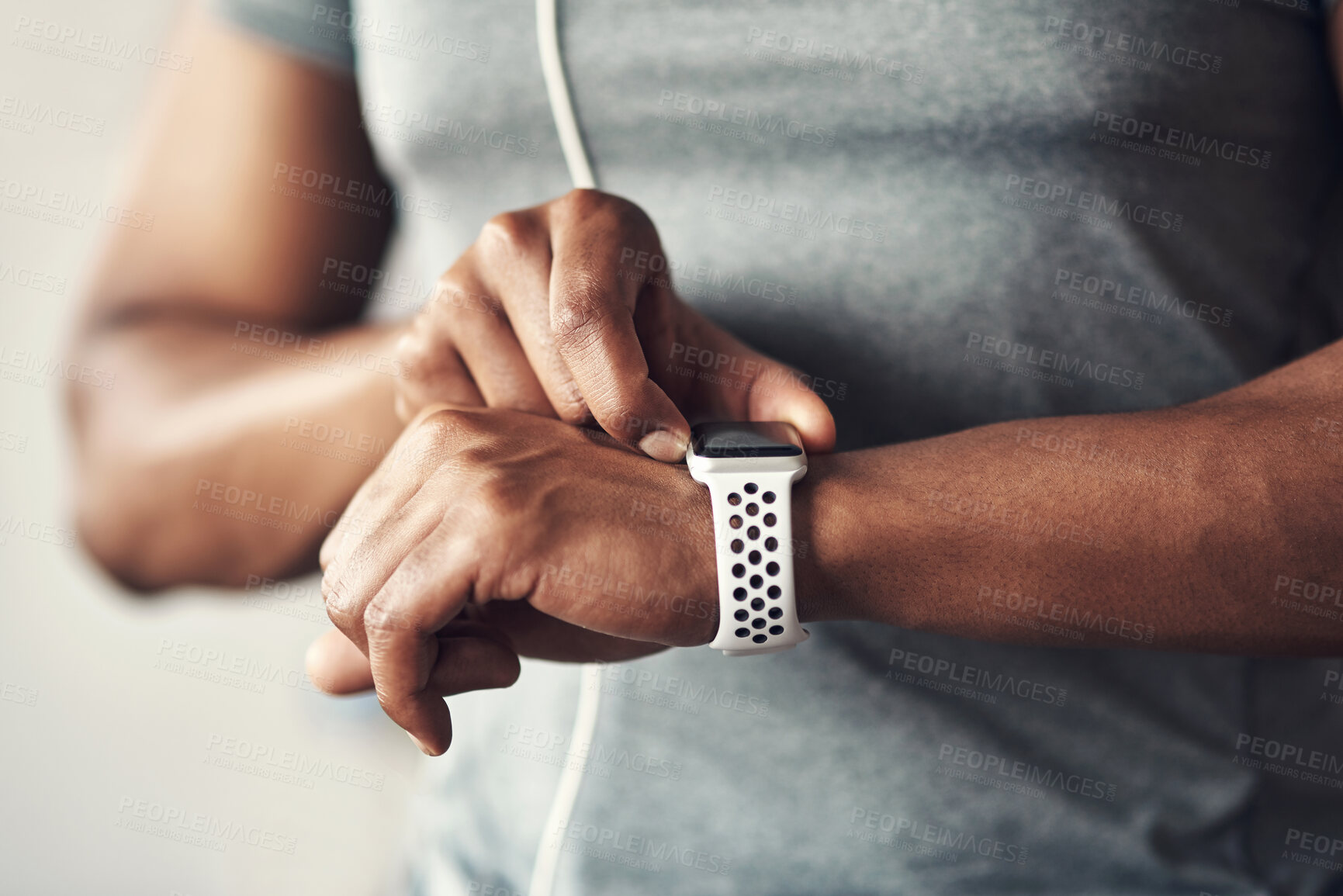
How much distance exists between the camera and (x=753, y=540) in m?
0.55

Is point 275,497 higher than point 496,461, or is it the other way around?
point 496,461

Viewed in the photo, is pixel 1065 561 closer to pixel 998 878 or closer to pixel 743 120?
pixel 998 878

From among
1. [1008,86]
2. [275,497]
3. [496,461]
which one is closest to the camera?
[496,461]

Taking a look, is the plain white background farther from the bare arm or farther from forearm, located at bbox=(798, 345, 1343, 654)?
forearm, located at bbox=(798, 345, 1343, 654)

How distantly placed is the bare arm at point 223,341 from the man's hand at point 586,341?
347 millimetres

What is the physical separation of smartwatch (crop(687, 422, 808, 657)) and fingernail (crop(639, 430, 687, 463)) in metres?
0.04

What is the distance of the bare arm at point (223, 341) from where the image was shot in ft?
3.49

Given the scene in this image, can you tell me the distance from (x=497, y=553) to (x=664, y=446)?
16cm

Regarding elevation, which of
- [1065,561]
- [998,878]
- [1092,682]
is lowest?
[998,878]

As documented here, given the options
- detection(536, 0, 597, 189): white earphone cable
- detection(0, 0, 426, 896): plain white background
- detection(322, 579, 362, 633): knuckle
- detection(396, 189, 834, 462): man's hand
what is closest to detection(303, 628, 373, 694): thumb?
detection(322, 579, 362, 633): knuckle

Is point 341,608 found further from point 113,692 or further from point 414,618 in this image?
point 113,692

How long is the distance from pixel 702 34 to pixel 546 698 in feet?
2.53

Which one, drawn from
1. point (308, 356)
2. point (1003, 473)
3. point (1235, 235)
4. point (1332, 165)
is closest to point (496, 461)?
point (1003, 473)

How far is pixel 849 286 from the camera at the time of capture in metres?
0.85
